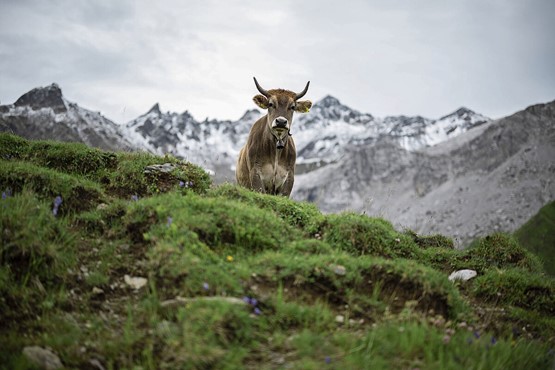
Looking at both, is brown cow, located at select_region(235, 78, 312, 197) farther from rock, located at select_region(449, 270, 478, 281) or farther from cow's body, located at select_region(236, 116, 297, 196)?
rock, located at select_region(449, 270, 478, 281)

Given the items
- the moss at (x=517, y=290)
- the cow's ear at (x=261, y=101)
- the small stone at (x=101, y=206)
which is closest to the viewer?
the moss at (x=517, y=290)

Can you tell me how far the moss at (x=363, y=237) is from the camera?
735 centimetres

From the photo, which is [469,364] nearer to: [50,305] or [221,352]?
[221,352]

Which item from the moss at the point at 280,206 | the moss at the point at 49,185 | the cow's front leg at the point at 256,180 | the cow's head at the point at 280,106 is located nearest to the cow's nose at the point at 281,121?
the cow's head at the point at 280,106

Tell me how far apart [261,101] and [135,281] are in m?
9.30

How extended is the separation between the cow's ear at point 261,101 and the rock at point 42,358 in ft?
34.8

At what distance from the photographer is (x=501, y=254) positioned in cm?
938

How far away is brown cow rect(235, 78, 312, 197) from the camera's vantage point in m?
13.1

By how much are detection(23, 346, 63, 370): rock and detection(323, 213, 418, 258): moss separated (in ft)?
14.4

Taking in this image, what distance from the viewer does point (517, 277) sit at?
7.59 meters

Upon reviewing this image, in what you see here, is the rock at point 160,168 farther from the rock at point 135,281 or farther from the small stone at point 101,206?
the rock at point 135,281

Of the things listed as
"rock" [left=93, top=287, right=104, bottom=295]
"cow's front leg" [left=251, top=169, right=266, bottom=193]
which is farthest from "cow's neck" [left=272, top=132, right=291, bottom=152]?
"rock" [left=93, top=287, right=104, bottom=295]

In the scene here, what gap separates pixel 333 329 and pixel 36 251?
376 cm

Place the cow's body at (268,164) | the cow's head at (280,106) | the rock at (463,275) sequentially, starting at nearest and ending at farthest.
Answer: the rock at (463,275)
the cow's head at (280,106)
the cow's body at (268,164)
